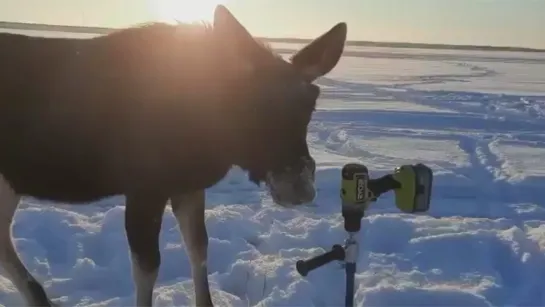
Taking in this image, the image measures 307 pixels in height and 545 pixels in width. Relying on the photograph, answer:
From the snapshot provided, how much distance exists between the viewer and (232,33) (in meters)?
3.13

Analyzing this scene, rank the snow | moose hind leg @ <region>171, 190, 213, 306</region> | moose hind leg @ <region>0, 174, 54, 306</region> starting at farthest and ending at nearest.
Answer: the snow < moose hind leg @ <region>171, 190, 213, 306</region> < moose hind leg @ <region>0, 174, 54, 306</region>

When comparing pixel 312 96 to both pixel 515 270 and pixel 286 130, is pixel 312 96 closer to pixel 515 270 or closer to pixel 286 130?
pixel 286 130

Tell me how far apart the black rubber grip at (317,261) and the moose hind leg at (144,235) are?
0.91 metres

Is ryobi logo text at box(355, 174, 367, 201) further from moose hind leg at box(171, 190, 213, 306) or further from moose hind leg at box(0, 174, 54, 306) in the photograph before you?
moose hind leg at box(0, 174, 54, 306)

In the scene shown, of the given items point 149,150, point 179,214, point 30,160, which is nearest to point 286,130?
point 149,150

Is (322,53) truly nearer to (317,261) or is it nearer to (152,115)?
(152,115)

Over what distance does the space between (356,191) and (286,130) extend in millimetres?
449

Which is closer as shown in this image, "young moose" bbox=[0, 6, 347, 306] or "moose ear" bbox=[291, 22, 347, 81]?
"young moose" bbox=[0, 6, 347, 306]

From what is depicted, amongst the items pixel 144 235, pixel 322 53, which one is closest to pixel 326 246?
pixel 144 235

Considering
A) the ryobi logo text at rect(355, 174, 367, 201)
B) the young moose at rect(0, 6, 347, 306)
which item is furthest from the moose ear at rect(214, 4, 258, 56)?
the ryobi logo text at rect(355, 174, 367, 201)

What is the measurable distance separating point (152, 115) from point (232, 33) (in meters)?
0.63

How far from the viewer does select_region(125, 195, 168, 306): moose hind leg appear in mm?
3455

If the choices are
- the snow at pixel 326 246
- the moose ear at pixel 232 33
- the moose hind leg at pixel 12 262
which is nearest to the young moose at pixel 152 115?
the moose ear at pixel 232 33

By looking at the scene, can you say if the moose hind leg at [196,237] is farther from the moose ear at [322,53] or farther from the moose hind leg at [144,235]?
the moose ear at [322,53]
